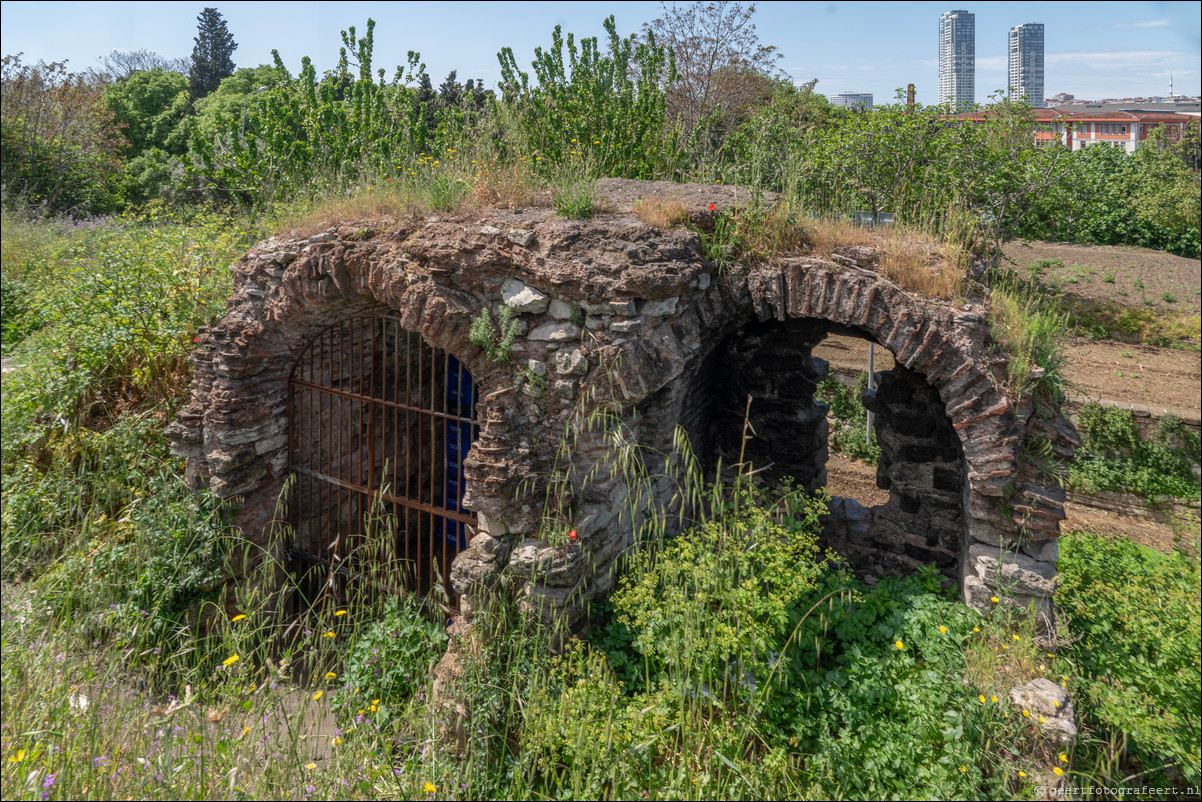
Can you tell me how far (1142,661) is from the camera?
4.54 meters

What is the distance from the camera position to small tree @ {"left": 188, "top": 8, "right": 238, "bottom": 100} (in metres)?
32.2

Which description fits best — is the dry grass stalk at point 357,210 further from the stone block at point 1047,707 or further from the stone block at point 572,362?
the stone block at point 1047,707

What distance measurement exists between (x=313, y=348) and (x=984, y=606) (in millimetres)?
5596

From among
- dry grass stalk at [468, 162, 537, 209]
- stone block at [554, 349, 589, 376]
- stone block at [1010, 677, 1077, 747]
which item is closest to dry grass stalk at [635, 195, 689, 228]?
dry grass stalk at [468, 162, 537, 209]

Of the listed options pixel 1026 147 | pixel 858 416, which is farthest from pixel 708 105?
pixel 858 416

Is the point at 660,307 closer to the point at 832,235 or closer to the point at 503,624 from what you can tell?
the point at 832,235

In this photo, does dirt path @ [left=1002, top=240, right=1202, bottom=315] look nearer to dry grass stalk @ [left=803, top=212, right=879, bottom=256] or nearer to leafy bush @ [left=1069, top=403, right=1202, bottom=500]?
leafy bush @ [left=1069, top=403, right=1202, bottom=500]

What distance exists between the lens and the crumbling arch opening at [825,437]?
21.0ft

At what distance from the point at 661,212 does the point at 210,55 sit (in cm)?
3704

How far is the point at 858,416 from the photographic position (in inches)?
538

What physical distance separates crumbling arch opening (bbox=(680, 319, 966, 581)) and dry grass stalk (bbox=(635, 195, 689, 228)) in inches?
55.2

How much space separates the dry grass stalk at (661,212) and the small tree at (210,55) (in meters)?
35.0

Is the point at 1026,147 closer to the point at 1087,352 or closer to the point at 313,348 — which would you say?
the point at 1087,352

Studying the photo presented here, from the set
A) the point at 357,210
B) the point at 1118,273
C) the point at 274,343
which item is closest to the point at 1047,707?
the point at 357,210
